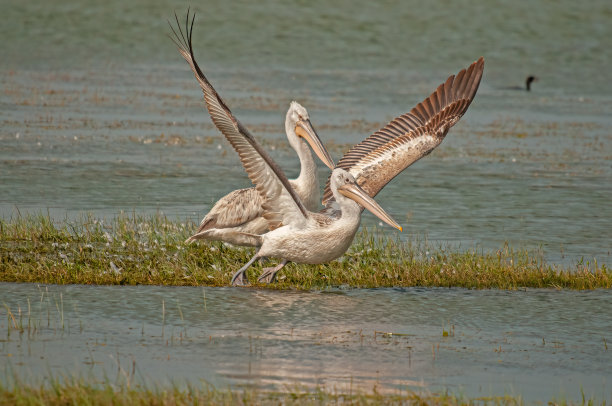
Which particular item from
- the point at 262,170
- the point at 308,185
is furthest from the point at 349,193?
the point at 308,185

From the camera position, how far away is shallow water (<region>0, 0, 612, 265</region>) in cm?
1591

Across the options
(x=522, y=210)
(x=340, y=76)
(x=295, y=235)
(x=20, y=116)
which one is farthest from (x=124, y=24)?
(x=295, y=235)

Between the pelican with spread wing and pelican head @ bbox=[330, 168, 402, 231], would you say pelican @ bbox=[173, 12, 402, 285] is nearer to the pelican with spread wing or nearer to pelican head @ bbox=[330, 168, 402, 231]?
pelican head @ bbox=[330, 168, 402, 231]

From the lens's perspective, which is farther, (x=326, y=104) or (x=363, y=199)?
(x=326, y=104)

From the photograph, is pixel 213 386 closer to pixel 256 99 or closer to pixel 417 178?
pixel 417 178

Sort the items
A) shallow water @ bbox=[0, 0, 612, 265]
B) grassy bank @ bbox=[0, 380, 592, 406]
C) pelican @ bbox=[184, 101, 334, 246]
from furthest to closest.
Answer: shallow water @ bbox=[0, 0, 612, 265] < pelican @ bbox=[184, 101, 334, 246] < grassy bank @ bbox=[0, 380, 592, 406]

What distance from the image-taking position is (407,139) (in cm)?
1270

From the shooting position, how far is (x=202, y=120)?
2673 centimetres

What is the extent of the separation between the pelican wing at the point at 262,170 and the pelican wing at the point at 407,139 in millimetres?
1122

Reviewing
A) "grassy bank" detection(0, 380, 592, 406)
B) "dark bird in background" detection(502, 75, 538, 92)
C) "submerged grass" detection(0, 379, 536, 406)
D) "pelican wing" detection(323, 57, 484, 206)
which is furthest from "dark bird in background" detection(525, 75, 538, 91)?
"submerged grass" detection(0, 379, 536, 406)

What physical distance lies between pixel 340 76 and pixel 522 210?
21.5m

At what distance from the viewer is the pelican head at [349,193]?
10.3 metres

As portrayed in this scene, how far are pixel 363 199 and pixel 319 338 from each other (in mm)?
1961

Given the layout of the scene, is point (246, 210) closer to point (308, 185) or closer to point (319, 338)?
point (308, 185)
